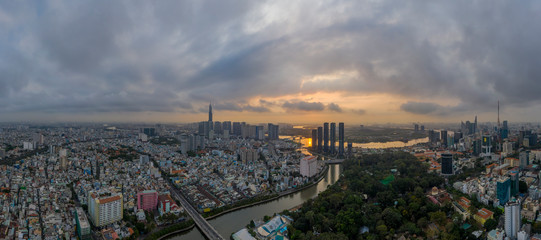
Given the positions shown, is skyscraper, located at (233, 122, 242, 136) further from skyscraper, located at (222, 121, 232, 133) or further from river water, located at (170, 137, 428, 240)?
river water, located at (170, 137, 428, 240)

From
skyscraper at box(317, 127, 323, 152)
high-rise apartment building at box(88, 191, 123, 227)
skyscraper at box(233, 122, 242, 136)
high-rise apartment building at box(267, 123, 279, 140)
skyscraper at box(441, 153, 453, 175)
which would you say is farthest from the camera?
skyscraper at box(233, 122, 242, 136)

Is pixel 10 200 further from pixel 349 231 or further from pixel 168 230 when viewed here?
pixel 349 231

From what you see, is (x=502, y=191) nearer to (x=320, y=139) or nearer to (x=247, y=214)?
(x=247, y=214)

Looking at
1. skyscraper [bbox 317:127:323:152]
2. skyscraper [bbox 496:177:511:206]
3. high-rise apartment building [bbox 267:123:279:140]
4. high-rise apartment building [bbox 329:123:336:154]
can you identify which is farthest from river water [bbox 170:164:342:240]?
high-rise apartment building [bbox 267:123:279:140]

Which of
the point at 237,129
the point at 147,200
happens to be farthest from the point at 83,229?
the point at 237,129

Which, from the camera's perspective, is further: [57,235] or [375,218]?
[375,218]

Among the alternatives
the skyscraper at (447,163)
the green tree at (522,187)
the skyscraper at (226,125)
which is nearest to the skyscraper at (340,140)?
the skyscraper at (447,163)

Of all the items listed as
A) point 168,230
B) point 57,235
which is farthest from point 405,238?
point 57,235

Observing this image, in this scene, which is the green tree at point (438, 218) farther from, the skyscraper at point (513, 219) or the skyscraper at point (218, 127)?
the skyscraper at point (218, 127)
